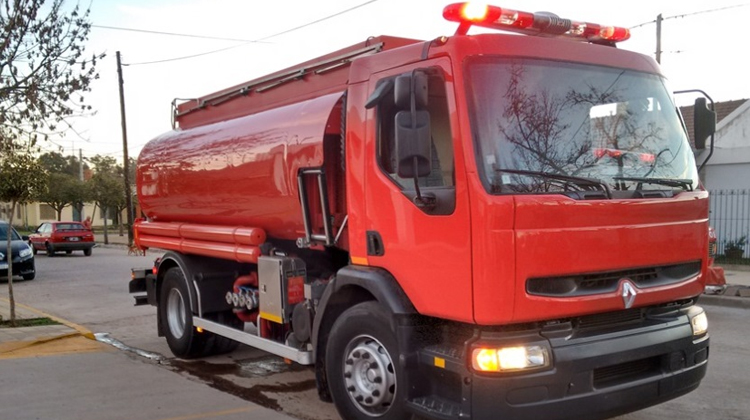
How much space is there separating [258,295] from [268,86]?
6.68ft

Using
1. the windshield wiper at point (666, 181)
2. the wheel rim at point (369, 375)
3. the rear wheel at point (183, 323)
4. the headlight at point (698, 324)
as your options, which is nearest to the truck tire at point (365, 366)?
the wheel rim at point (369, 375)

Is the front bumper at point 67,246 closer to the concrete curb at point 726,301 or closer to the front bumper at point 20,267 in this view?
the front bumper at point 20,267

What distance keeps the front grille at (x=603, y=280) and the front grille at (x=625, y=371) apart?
0.48 meters

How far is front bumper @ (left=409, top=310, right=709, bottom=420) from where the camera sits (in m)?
3.91

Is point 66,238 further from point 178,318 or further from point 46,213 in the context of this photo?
point 46,213

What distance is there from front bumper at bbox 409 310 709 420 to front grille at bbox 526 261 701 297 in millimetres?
251

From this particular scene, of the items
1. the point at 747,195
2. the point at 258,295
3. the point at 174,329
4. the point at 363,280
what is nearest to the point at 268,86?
the point at 258,295

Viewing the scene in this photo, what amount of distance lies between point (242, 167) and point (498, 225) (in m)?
3.25

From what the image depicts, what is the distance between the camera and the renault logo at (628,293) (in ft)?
13.9

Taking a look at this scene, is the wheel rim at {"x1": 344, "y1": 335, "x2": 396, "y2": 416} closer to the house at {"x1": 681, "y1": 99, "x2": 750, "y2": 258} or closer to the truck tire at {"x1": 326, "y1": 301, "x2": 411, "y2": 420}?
the truck tire at {"x1": 326, "y1": 301, "x2": 411, "y2": 420}

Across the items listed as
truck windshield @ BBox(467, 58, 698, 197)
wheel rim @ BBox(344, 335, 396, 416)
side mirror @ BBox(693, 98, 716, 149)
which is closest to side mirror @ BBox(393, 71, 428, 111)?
truck windshield @ BBox(467, 58, 698, 197)

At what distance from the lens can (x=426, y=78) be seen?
4.16 metres

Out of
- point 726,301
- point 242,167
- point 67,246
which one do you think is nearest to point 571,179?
point 242,167

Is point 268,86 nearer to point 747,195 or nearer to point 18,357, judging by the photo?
point 18,357
